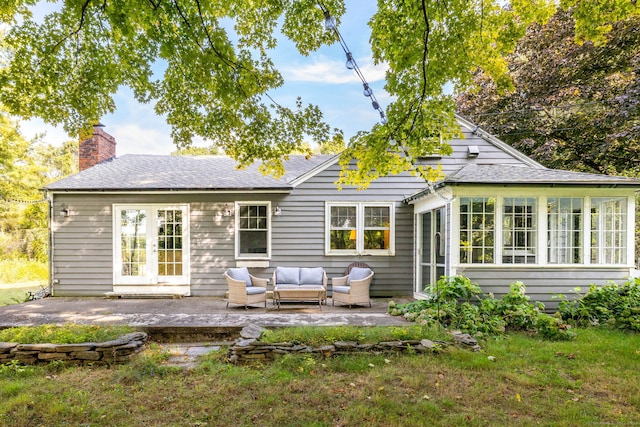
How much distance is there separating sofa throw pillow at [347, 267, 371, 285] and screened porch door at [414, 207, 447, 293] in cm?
136

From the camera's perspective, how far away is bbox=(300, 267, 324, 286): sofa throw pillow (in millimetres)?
7734

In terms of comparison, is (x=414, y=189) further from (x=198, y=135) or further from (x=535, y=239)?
(x=198, y=135)

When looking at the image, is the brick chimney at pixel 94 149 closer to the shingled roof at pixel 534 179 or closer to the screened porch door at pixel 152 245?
the screened porch door at pixel 152 245

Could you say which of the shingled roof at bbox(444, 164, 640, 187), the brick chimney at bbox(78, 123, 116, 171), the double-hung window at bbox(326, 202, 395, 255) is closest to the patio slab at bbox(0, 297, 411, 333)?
the double-hung window at bbox(326, 202, 395, 255)

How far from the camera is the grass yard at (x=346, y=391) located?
9.74 feet

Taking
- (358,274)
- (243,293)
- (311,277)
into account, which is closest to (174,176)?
(243,293)

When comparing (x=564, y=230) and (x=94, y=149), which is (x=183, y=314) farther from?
(x=564, y=230)

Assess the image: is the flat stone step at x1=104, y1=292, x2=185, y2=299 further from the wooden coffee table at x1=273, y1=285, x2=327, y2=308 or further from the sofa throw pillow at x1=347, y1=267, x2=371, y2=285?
the sofa throw pillow at x1=347, y1=267, x2=371, y2=285

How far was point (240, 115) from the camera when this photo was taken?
16.6 feet

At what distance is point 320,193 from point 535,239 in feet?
15.7

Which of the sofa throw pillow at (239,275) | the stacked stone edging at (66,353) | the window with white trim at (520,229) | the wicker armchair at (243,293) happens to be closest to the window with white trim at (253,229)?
the sofa throw pillow at (239,275)

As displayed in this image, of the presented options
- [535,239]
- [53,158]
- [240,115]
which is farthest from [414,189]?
[53,158]

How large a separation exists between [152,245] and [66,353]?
467cm

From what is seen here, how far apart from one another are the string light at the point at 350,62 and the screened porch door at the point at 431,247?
9.16 ft
